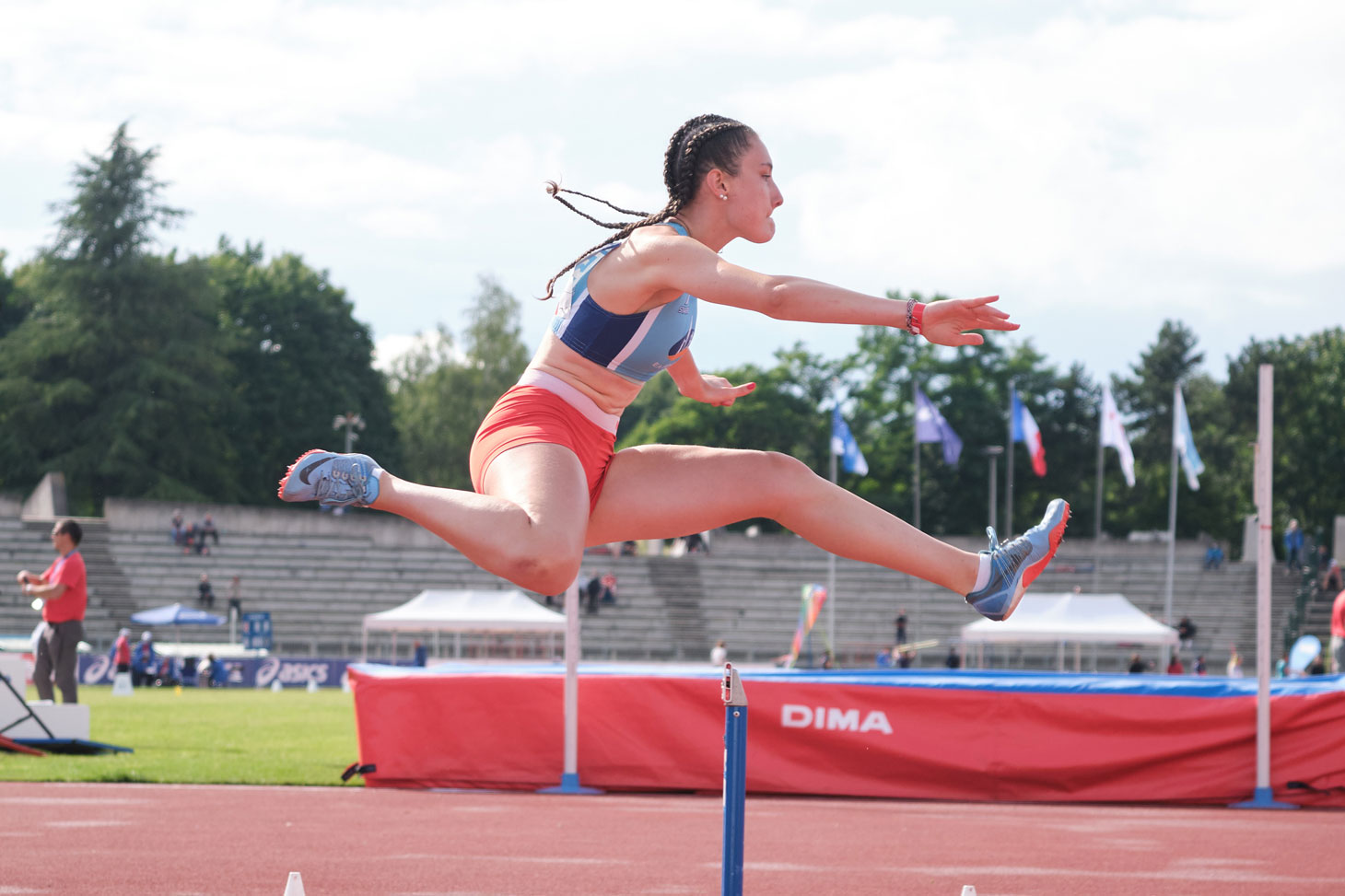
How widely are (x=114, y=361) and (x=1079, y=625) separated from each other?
44.1m

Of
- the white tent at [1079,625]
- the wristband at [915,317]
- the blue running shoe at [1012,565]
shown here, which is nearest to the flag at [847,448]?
the white tent at [1079,625]

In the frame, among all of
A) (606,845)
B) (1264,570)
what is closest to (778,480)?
(606,845)

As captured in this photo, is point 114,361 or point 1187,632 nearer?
point 1187,632

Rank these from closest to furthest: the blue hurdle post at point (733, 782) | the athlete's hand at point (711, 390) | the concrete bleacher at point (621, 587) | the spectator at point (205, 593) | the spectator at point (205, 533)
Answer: the blue hurdle post at point (733, 782), the athlete's hand at point (711, 390), the spectator at point (205, 593), the concrete bleacher at point (621, 587), the spectator at point (205, 533)

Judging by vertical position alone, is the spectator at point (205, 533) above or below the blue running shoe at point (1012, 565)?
below

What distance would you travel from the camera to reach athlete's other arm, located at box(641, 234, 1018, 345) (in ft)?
13.5

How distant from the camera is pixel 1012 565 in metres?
4.96

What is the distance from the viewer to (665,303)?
4.68 meters

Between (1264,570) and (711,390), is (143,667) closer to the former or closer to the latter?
(1264,570)

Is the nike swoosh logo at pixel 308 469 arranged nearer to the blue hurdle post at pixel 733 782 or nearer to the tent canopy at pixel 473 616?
the blue hurdle post at pixel 733 782

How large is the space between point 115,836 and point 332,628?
111ft

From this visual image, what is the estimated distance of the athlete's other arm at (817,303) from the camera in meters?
4.11

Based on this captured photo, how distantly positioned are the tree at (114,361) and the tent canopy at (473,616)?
28715 millimetres

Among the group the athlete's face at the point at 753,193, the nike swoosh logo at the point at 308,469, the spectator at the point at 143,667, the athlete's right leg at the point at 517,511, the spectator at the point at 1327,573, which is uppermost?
the athlete's face at the point at 753,193
